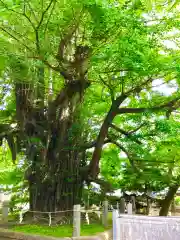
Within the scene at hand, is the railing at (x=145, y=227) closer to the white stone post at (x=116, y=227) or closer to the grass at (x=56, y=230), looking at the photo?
the white stone post at (x=116, y=227)

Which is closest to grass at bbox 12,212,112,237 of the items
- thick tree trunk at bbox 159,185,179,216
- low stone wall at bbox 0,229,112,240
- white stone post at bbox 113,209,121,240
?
low stone wall at bbox 0,229,112,240

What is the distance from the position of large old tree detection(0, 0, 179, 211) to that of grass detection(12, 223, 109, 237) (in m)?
0.84

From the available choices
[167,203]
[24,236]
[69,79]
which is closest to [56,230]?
[24,236]

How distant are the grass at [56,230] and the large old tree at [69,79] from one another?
841 mm

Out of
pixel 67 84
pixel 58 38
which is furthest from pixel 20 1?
pixel 67 84

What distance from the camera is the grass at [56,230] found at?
788 cm

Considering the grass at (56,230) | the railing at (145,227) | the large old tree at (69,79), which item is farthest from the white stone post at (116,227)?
the large old tree at (69,79)

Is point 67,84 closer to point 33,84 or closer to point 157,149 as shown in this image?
point 33,84

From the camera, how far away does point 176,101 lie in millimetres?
8797

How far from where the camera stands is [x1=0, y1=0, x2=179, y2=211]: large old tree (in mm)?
6969

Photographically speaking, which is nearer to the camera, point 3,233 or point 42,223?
point 3,233

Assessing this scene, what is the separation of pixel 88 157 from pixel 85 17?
206 inches

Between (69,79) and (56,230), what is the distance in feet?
12.7

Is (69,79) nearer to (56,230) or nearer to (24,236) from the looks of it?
(56,230)
